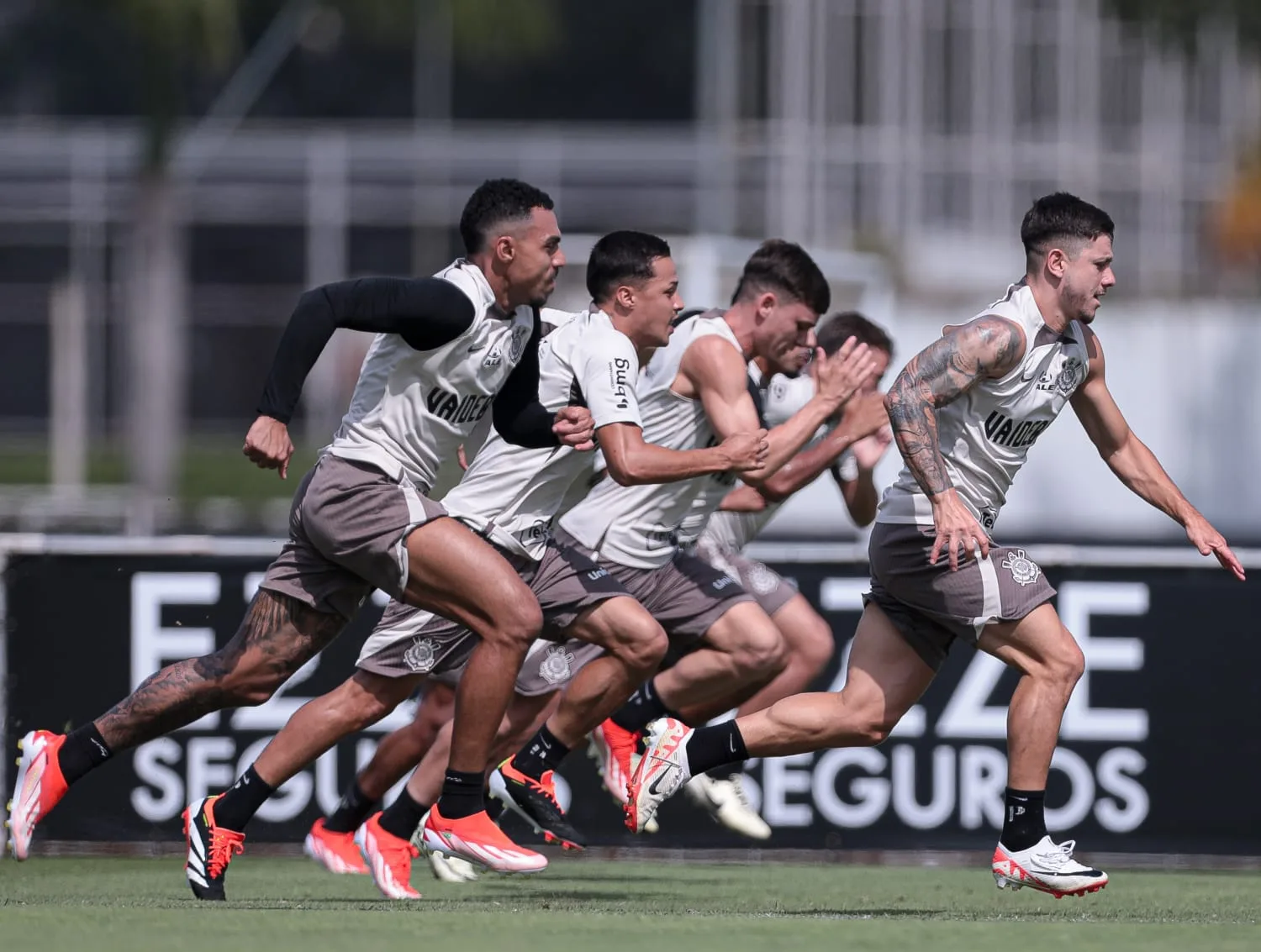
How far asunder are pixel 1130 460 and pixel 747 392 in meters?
1.59

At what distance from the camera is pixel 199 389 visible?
35.0m

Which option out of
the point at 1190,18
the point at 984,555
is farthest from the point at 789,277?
the point at 1190,18

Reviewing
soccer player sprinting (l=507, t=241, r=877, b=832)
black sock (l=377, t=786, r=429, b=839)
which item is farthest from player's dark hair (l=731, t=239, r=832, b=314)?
black sock (l=377, t=786, r=429, b=839)

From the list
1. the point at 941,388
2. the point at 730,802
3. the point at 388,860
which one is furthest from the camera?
the point at 730,802

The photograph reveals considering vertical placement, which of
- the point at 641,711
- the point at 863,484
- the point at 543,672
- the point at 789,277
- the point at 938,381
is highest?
the point at 789,277

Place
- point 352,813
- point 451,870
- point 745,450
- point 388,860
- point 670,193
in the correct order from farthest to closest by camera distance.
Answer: point 670,193
point 451,870
point 352,813
point 388,860
point 745,450

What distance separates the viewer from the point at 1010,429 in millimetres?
7547

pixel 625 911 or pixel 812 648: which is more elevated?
pixel 812 648

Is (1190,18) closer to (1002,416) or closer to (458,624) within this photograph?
(1002,416)

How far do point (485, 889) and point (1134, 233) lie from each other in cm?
2438

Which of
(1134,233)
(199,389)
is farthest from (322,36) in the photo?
(1134,233)

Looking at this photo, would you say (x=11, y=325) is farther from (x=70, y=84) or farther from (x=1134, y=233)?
(x=1134, y=233)

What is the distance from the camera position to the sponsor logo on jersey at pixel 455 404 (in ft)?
25.3

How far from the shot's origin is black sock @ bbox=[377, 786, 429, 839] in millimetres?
8133
